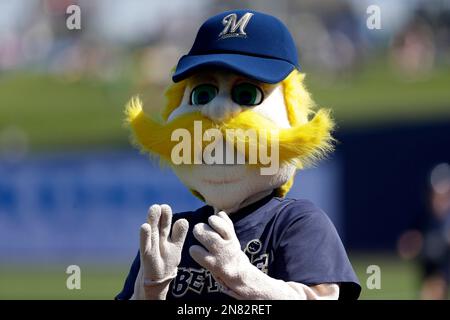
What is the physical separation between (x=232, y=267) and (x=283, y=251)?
26cm

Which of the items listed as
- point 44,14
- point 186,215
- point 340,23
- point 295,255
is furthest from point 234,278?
point 44,14

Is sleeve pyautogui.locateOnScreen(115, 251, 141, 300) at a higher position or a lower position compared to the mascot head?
lower

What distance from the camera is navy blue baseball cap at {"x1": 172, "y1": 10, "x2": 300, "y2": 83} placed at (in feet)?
12.0

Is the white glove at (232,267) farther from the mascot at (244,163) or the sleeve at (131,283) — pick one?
the sleeve at (131,283)

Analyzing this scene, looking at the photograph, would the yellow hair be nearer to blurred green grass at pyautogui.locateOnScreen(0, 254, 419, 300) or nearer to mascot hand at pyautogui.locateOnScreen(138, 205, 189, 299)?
mascot hand at pyautogui.locateOnScreen(138, 205, 189, 299)

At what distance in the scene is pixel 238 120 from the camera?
3.60 metres

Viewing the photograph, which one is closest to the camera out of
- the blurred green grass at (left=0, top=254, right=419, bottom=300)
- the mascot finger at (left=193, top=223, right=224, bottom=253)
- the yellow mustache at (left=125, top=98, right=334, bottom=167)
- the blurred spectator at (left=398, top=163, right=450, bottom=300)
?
the mascot finger at (left=193, top=223, right=224, bottom=253)

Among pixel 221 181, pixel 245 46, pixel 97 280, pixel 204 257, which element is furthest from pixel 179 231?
pixel 97 280

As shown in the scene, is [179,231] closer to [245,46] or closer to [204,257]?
[204,257]

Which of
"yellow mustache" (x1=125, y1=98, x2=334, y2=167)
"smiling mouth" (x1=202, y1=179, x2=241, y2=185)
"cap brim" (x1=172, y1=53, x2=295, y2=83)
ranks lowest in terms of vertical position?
"smiling mouth" (x1=202, y1=179, x2=241, y2=185)

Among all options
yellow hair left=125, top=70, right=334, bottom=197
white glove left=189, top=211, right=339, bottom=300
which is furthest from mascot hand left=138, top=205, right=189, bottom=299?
yellow hair left=125, top=70, right=334, bottom=197

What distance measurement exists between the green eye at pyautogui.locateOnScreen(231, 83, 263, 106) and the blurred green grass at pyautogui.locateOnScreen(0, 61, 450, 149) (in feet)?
39.3
